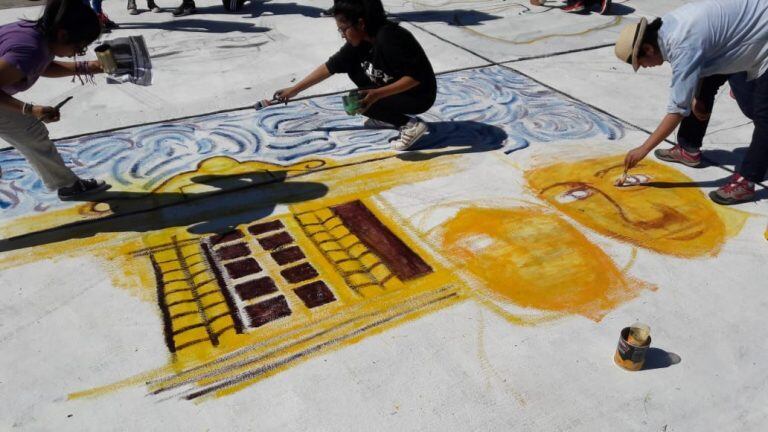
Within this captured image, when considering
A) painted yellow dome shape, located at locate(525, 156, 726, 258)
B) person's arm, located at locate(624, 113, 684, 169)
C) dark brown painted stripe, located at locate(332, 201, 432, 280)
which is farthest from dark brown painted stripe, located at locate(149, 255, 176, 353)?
person's arm, located at locate(624, 113, 684, 169)

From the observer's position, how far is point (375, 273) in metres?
2.86

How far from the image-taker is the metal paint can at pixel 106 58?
3.23m

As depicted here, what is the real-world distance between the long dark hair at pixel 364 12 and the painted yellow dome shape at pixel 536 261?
1296mm

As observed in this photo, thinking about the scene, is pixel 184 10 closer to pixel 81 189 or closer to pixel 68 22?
pixel 81 189

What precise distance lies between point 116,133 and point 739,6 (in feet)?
13.1

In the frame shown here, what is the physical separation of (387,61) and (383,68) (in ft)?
0.30

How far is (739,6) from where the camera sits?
305 centimetres

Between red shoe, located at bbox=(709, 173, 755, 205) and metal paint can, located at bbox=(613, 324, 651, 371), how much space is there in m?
1.54

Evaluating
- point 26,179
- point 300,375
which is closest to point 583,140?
point 300,375

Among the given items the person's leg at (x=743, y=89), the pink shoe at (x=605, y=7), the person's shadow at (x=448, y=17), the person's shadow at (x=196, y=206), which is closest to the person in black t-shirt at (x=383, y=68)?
the person's shadow at (x=196, y=206)

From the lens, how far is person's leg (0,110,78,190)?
3.04 m

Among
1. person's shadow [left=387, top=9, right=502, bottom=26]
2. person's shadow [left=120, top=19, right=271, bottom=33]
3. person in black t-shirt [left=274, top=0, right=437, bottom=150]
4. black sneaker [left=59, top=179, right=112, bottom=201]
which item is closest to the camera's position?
black sneaker [left=59, top=179, right=112, bottom=201]

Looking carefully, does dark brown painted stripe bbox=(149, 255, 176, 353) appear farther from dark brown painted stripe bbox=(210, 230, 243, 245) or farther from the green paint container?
the green paint container

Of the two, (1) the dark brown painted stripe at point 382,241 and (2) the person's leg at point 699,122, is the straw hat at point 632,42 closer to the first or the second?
(2) the person's leg at point 699,122
